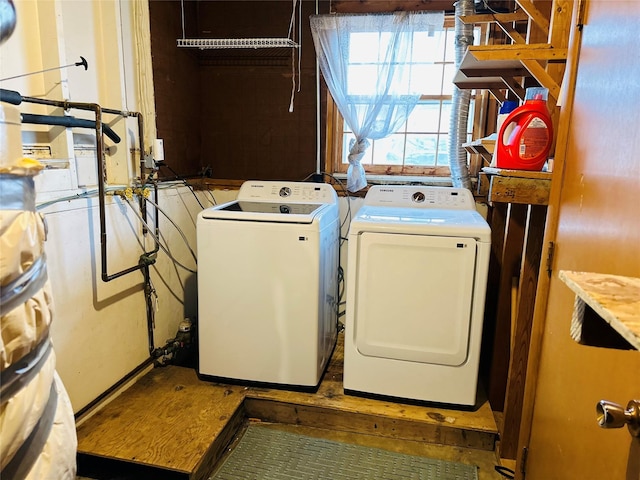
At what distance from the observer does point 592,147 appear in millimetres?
1092

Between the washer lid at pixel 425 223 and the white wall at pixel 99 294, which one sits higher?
the washer lid at pixel 425 223

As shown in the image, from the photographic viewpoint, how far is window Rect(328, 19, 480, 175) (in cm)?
274

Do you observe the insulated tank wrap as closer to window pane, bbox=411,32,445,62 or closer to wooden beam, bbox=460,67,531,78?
wooden beam, bbox=460,67,531,78

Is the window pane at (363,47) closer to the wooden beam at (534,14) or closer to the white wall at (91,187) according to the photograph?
the wooden beam at (534,14)

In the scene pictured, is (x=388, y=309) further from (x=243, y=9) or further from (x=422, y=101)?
(x=243, y=9)

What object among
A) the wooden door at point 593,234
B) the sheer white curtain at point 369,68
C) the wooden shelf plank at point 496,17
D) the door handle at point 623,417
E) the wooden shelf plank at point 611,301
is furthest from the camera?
the sheer white curtain at point 369,68

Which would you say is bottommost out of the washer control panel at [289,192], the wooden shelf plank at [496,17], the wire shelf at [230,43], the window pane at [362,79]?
the washer control panel at [289,192]

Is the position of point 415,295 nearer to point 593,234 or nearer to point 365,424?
point 365,424

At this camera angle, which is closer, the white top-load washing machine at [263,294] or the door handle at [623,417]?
the door handle at [623,417]

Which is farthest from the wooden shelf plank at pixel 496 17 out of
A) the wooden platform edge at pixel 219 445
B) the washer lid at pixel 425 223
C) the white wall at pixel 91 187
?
the wooden platform edge at pixel 219 445

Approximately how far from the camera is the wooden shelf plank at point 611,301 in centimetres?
52

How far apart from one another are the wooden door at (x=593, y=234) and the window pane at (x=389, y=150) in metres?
1.69

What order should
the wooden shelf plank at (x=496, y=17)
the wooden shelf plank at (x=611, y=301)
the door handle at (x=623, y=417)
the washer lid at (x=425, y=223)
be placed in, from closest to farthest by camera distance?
1. the wooden shelf plank at (x=611, y=301)
2. the door handle at (x=623, y=417)
3. the washer lid at (x=425, y=223)
4. the wooden shelf plank at (x=496, y=17)

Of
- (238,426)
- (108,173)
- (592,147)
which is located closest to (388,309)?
(238,426)
